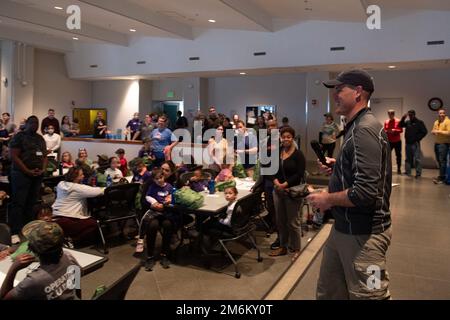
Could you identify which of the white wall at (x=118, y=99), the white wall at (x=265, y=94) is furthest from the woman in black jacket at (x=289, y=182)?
the white wall at (x=118, y=99)

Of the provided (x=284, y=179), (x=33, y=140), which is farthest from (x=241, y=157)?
(x=33, y=140)

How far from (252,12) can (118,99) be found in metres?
7.39

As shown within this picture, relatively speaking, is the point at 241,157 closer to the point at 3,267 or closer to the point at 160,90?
the point at 3,267

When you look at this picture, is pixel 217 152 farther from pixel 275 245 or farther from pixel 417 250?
pixel 417 250

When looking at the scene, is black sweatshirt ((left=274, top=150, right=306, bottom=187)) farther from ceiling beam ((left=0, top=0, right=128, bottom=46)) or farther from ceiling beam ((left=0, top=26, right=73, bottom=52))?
ceiling beam ((left=0, top=26, right=73, bottom=52))

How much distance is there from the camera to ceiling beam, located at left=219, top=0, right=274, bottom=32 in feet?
25.4

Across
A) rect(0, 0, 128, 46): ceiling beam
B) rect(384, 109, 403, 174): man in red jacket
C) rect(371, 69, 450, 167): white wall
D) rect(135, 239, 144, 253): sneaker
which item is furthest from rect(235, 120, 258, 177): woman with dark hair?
rect(371, 69, 450, 167): white wall

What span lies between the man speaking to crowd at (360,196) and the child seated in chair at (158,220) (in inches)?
98.7

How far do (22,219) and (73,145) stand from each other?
502 centimetres

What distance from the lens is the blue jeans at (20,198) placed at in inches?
193

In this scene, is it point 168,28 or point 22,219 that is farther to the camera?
point 168,28

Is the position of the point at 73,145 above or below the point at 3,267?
above

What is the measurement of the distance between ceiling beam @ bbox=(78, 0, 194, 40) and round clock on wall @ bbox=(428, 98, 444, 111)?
23.5 ft
